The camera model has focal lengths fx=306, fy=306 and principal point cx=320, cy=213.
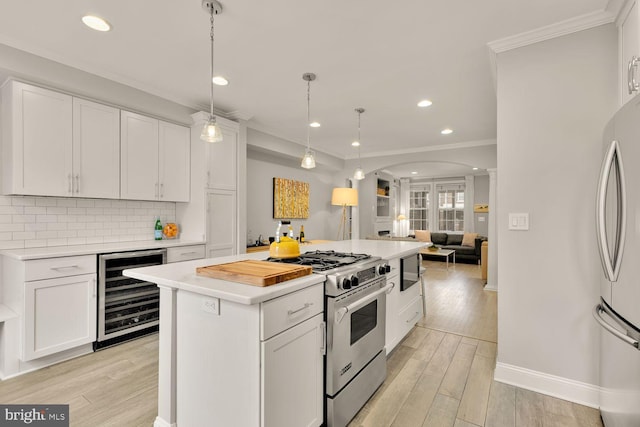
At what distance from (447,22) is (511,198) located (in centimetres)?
132

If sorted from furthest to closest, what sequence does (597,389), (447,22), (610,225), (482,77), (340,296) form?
(482,77)
(447,22)
(597,389)
(340,296)
(610,225)

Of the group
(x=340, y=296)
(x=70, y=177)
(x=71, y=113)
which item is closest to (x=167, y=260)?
(x=70, y=177)

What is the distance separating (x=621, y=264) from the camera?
4.82 feet

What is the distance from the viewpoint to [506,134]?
2277 millimetres

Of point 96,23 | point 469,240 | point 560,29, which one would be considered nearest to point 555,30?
point 560,29

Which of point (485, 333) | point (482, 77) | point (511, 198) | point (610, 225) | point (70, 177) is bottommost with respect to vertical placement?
point (485, 333)

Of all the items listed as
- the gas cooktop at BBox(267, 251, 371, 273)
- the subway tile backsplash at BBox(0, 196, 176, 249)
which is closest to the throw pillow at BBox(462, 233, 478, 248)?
the gas cooktop at BBox(267, 251, 371, 273)

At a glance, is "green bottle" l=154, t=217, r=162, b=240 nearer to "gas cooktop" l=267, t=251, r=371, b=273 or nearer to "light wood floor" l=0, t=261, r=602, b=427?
"light wood floor" l=0, t=261, r=602, b=427

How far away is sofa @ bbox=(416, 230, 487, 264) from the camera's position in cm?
764

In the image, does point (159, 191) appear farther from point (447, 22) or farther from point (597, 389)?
point (597, 389)

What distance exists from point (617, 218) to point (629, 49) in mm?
1033

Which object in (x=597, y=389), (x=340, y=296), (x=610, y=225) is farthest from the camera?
(x=597, y=389)

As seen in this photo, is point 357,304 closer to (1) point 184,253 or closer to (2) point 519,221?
(2) point 519,221

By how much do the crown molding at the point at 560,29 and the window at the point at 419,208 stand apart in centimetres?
816
